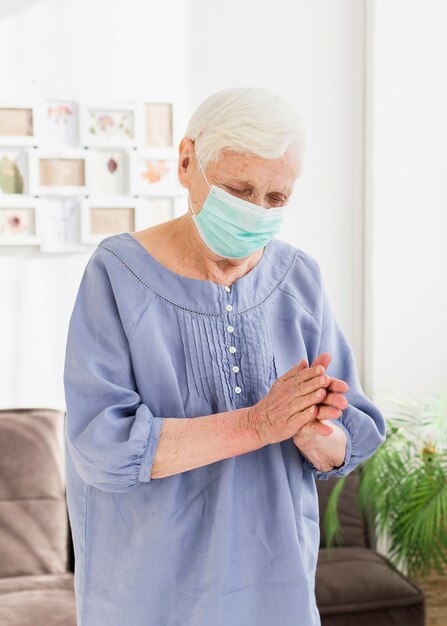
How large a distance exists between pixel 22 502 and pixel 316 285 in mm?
1787

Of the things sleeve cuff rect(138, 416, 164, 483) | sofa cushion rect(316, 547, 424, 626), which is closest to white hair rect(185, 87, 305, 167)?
sleeve cuff rect(138, 416, 164, 483)

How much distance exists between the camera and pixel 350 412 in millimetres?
1350

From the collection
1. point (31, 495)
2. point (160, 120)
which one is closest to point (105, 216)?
point (160, 120)

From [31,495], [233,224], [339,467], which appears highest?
[233,224]

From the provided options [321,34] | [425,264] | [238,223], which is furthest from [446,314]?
[238,223]

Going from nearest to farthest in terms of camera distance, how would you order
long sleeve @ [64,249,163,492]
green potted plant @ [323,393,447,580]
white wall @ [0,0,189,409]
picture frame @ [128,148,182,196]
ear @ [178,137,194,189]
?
long sleeve @ [64,249,163,492], ear @ [178,137,194,189], green potted plant @ [323,393,447,580], white wall @ [0,0,189,409], picture frame @ [128,148,182,196]

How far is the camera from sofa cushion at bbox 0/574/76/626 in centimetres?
243

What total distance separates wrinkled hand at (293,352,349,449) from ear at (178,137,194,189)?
35 cm

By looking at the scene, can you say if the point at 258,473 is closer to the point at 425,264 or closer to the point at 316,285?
the point at 316,285

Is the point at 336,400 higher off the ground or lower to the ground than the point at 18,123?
lower

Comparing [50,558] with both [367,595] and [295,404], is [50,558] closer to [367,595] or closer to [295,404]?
[367,595]

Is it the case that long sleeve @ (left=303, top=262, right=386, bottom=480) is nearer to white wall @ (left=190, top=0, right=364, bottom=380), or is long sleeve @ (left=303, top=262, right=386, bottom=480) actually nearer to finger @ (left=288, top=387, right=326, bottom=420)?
finger @ (left=288, top=387, right=326, bottom=420)

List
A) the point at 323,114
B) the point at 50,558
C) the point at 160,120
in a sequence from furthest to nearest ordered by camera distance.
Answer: the point at 323,114, the point at 160,120, the point at 50,558

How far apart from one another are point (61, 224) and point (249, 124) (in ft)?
6.68
